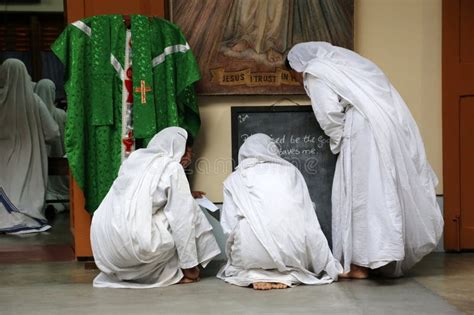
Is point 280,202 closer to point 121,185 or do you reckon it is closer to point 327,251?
point 327,251

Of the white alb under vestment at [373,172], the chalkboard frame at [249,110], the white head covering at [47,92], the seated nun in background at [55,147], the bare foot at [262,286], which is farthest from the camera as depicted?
the white head covering at [47,92]

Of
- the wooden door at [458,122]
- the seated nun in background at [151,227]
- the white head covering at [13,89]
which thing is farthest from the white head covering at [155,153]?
the white head covering at [13,89]

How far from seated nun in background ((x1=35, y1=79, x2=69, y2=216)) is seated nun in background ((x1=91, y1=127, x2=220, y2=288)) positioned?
4.08 meters

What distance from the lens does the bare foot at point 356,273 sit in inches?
184

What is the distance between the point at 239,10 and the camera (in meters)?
5.20

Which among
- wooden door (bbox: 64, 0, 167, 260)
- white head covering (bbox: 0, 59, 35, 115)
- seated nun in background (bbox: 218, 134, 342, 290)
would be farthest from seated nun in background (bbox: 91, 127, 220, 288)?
white head covering (bbox: 0, 59, 35, 115)

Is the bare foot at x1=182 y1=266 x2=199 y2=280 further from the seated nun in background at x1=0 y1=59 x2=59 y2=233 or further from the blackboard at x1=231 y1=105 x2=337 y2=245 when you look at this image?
the seated nun in background at x1=0 y1=59 x2=59 y2=233

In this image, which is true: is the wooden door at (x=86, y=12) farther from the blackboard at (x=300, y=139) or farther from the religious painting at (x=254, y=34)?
the blackboard at (x=300, y=139)

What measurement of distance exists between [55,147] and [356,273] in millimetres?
4768

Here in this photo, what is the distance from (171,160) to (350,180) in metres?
1.12

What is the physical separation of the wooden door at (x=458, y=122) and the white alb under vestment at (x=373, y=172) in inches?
29.0

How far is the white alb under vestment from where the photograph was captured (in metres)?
4.50

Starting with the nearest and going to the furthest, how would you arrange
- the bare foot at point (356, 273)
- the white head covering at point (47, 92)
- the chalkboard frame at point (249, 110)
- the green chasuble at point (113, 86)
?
1. the bare foot at point (356, 273)
2. the green chasuble at point (113, 86)
3. the chalkboard frame at point (249, 110)
4. the white head covering at point (47, 92)

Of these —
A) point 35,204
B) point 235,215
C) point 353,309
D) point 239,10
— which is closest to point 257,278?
point 235,215
